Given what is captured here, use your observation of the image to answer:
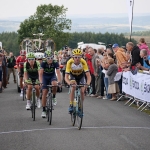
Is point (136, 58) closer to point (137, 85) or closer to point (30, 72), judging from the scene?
point (137, 85)

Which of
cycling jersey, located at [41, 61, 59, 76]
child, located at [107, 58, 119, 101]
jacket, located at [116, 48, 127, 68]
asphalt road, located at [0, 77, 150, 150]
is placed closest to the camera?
asphalt road, located at [0, 77, 150, 150]

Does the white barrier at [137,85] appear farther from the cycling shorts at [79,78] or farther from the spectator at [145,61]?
the cycling shorts at [79,78]

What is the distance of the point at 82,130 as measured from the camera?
13711 millimetres

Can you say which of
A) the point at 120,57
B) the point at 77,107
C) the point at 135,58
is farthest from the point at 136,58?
the point at 77,107

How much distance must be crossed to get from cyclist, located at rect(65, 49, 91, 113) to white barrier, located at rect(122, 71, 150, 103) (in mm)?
3350

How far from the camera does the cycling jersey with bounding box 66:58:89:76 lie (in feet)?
47.6

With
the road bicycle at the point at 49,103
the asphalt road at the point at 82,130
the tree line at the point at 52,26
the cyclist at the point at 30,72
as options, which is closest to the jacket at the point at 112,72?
the asphalt road at the point at 82,130

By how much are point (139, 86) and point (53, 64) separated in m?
3.99

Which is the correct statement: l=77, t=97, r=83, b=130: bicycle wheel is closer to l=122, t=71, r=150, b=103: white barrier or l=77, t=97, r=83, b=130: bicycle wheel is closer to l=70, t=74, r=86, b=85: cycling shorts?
l=70, t=74, r=86, b=85: cycling shorts

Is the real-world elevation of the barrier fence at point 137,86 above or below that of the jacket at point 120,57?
below

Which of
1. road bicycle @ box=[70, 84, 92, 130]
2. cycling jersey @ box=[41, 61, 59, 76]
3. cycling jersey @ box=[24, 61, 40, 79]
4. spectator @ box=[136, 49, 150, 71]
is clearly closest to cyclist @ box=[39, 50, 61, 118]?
cycling jersey @ box=[41, 61, 59, 76]

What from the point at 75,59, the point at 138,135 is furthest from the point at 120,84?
the point at 138,135

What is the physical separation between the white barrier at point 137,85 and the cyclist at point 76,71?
3350 mm

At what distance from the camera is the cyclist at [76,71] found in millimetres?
14305
